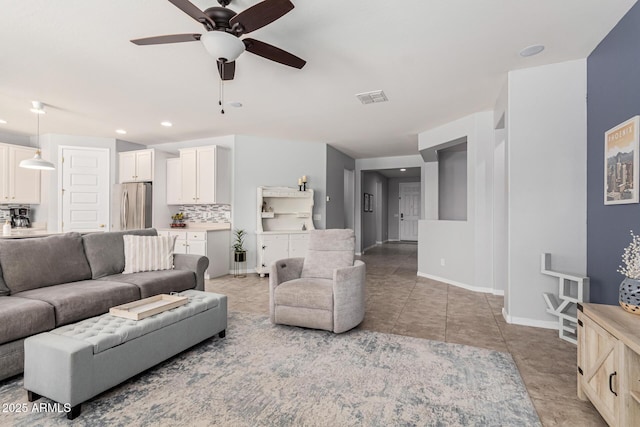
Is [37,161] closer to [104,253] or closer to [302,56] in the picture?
[104,253]

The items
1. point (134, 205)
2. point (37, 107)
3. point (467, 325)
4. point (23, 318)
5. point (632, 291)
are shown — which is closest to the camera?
point (632, 291)

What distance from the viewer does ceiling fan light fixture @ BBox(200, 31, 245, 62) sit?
2.01 metres

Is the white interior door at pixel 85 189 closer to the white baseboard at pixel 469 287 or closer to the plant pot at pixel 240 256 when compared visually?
the plant pot at pixel 240 256

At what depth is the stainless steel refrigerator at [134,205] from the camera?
19.2 feet

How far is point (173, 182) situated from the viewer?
240 inches

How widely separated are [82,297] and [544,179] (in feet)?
14.1

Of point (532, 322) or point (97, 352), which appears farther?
point (532, 322)

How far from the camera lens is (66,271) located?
2977 mm

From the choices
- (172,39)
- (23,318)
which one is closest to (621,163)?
(172,39)

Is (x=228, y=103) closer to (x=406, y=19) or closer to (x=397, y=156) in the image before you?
(x=406, y=19)

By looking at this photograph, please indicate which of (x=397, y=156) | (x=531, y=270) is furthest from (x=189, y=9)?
(x=397, y=156)

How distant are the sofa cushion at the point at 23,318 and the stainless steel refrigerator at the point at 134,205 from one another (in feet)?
12.0

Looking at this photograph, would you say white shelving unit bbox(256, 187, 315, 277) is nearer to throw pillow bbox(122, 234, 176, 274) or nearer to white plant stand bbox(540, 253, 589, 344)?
throw pillow bbox(122, 234, 176, 274)

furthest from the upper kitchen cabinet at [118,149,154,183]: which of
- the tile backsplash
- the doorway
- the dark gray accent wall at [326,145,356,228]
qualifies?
the doorway
